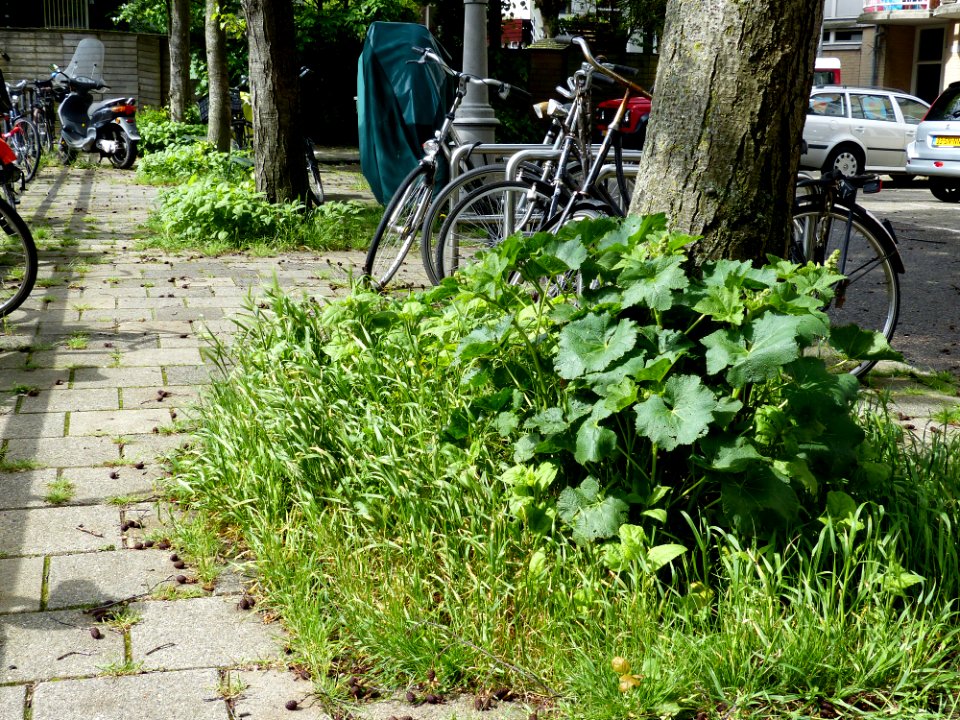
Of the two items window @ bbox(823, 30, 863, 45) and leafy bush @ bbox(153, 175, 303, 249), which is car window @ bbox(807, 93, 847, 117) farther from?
window @ bbox(823, 30, 863, 45)

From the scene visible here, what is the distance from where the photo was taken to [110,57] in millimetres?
25938

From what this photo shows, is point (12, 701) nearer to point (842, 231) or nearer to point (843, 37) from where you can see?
point (842, 231)

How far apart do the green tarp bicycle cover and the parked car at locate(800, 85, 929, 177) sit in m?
13.0

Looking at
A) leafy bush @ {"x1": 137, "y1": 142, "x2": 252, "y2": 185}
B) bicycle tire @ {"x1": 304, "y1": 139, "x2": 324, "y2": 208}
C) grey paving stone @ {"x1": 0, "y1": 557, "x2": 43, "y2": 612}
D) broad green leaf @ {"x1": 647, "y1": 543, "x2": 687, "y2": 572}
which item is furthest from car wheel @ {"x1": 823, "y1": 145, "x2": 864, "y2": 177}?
grey paving stone @ {"x1": 0, "y1": 557, "x2": 43, "y2": 612}

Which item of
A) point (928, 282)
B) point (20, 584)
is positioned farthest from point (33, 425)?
point (928, 282)

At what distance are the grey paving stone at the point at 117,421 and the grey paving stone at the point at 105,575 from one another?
1284 mm

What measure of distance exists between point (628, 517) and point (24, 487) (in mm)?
2287

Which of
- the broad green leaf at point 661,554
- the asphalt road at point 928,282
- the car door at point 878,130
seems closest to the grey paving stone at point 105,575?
the broad green leaf at point 661,554

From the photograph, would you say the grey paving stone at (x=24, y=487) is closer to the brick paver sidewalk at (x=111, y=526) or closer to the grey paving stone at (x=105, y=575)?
the brick paver sidewalk at (x=111, y=526)

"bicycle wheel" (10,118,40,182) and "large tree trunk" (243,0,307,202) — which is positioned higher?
"large tree trunk" (243,0,307,202)

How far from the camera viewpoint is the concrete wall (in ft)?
83.4

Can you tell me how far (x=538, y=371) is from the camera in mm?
3414

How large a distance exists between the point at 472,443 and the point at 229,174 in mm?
9237

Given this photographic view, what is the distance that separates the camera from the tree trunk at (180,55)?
18.5 metres
